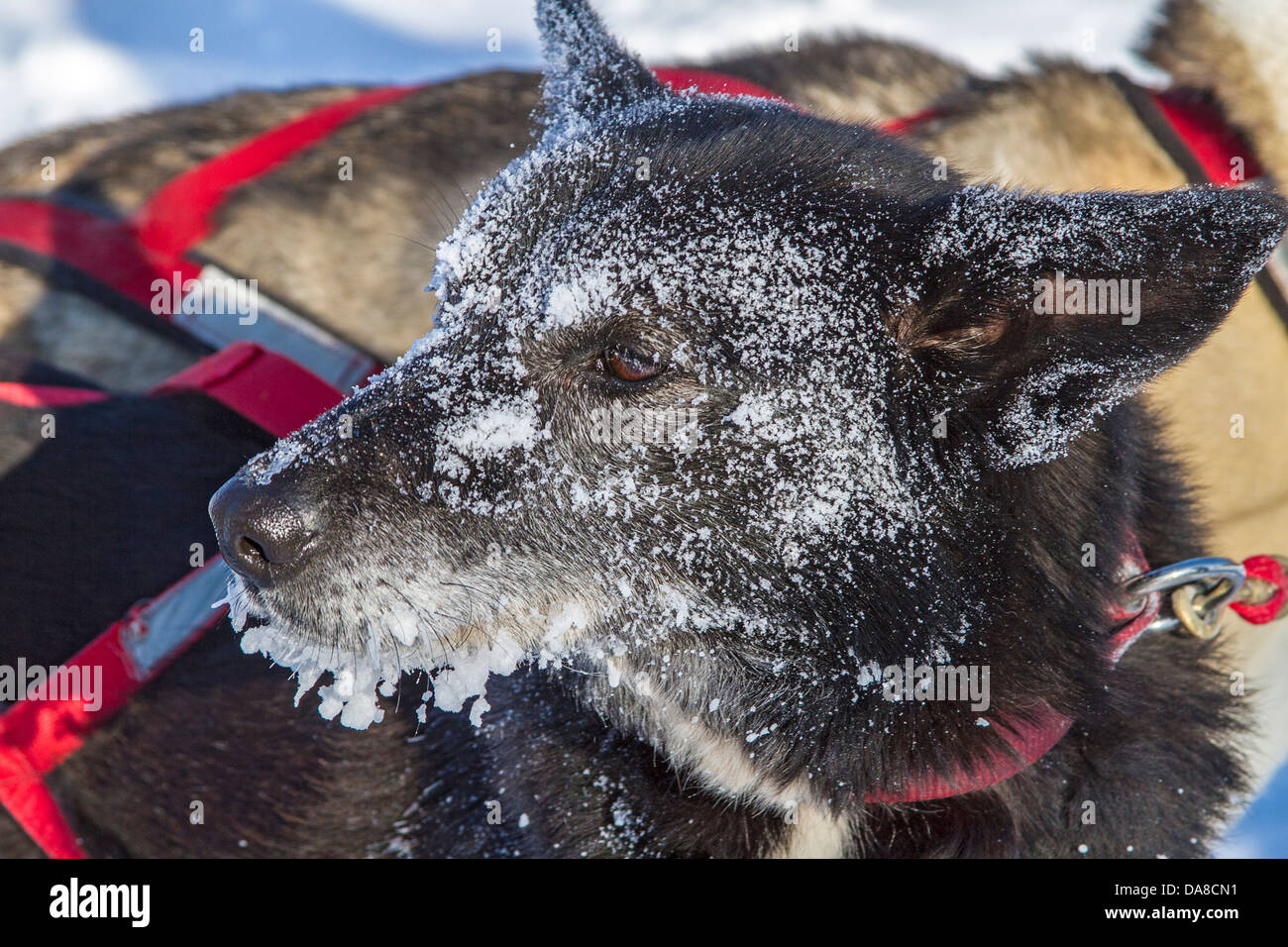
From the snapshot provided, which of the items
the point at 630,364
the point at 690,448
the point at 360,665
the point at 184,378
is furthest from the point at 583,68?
the point at 360,665

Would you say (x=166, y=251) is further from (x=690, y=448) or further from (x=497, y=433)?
(x=690, y=448)

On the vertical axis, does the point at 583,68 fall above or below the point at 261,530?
above

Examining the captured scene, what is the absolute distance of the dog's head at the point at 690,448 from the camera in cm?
161

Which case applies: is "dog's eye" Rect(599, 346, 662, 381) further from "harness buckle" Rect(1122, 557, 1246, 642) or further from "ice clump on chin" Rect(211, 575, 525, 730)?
"harness buckle" Rect(1122, 557, 1246, 642)

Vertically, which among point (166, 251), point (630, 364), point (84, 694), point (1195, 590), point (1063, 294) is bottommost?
point (84, 694)

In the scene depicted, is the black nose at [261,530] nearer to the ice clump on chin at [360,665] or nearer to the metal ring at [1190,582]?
the ice clump on chin at [360,665]

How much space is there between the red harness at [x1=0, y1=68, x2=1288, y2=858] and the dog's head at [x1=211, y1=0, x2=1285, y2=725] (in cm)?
27

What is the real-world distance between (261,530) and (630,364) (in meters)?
0.63

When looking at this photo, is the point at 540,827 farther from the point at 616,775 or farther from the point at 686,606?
the point at 686,606

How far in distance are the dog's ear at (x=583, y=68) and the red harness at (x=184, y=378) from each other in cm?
15

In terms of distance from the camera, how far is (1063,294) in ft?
4.74

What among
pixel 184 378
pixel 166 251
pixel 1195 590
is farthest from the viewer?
pixel 166 251

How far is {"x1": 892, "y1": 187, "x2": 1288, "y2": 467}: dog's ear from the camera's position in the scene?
1.33 m

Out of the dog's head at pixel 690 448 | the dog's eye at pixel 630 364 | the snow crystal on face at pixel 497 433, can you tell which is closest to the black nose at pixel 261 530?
the dog's head at pixel 690 448
